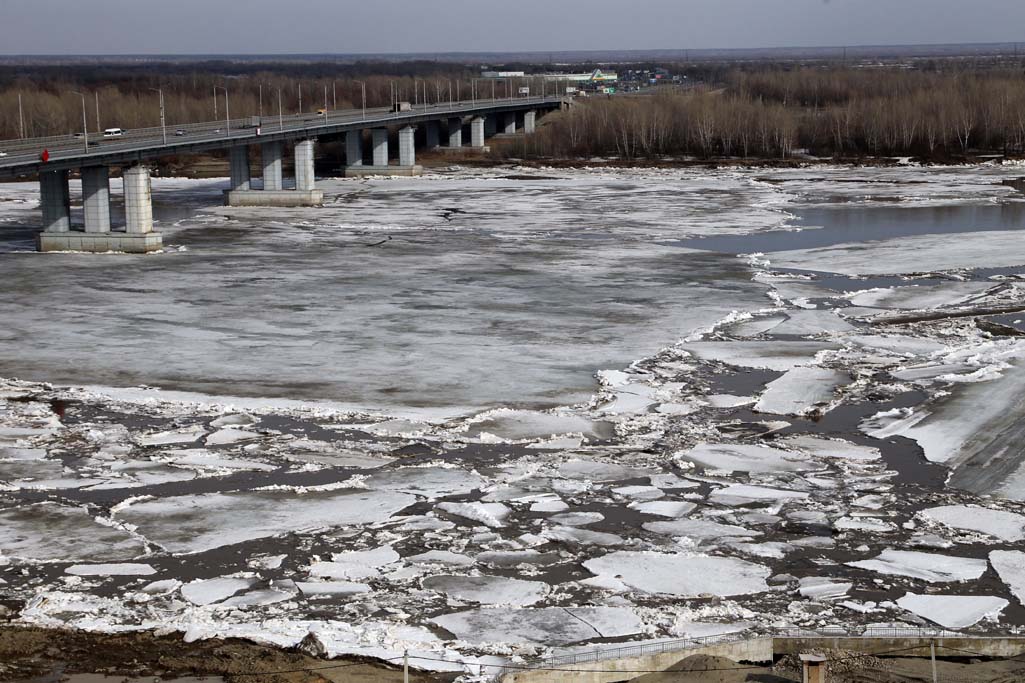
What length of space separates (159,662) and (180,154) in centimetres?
6926

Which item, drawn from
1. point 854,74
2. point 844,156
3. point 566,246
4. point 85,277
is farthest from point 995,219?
point 854,74

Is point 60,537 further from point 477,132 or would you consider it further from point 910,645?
point 477,132

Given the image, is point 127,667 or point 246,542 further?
point 246,542

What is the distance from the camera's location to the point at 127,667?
14.2 metres

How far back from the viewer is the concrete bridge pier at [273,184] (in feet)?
233

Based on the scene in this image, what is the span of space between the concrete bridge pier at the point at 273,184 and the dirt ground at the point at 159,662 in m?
57.2

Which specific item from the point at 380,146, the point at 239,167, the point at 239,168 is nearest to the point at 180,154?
the point at 239,168

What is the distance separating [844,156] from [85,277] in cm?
7545

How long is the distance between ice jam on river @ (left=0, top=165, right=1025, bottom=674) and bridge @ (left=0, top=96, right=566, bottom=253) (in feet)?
17.7

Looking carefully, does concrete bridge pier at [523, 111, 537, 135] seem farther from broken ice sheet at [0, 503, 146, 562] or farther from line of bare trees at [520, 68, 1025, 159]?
broken ice sheet at [0, 503, 146, 562]

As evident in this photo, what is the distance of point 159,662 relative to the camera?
47.0 ft

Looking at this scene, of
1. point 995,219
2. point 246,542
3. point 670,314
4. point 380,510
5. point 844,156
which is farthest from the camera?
point 844,156

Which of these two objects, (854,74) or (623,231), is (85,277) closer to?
(623,231)

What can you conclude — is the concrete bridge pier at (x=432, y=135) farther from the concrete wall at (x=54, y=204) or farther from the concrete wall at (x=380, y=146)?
the concrete wall at (x=54, y=204)
